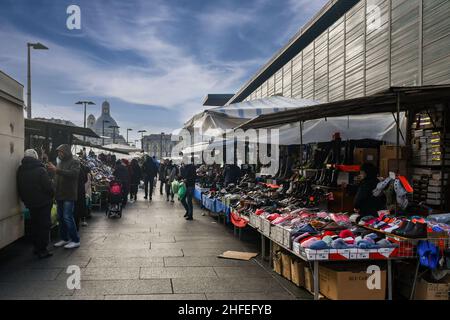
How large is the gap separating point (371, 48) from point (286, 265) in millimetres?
10204

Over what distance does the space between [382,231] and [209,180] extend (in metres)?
11.4

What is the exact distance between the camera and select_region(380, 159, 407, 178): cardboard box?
8.46 metres

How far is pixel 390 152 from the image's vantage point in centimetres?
877

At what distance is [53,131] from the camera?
46.3 ft

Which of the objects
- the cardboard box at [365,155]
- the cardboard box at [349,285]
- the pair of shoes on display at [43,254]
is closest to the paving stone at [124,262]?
the pair of shoes on display at [43,254]

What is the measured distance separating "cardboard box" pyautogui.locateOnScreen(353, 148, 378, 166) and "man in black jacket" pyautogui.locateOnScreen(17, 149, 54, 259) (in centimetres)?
619

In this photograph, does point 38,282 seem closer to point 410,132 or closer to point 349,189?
point 349,189

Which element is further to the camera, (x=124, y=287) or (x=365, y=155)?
(x=365, y=155)

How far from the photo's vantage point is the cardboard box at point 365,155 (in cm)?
922

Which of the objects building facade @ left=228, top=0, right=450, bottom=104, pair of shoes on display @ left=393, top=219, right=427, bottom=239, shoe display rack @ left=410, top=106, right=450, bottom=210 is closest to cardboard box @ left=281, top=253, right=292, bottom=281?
pair of shoes on display @ left=393, top=219, right=427, bottom=239

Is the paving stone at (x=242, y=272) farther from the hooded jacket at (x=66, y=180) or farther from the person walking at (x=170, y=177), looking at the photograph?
the person walking at (x=170, y=177)

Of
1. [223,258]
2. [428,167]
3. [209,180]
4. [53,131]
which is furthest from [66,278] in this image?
[209,180]

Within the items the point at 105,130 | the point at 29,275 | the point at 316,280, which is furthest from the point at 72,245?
the point at 105,130

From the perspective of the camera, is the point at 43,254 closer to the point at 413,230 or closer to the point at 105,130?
the point at 413,230
